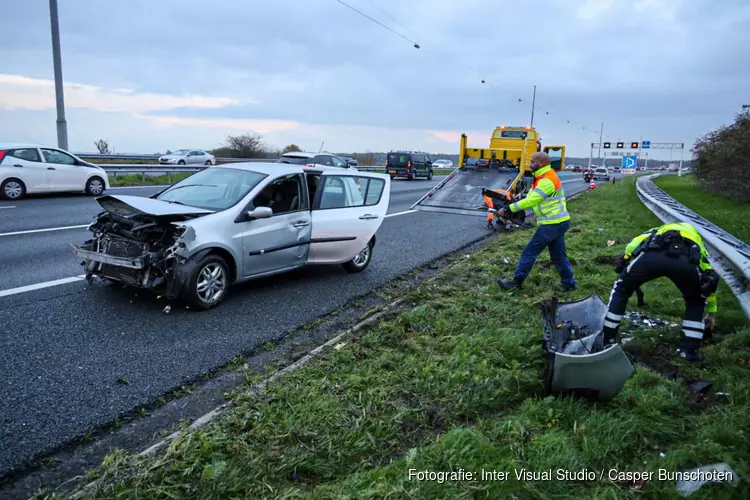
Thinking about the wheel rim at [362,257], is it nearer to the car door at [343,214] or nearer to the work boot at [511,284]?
the car door at [343,214]

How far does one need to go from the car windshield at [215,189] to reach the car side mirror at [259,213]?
9.9 inches

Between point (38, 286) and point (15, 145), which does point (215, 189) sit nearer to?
point (38, 286)

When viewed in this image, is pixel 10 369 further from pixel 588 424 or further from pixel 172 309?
pixel 588 424

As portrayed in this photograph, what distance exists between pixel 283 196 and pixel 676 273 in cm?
440

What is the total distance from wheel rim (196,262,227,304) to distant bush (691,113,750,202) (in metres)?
19.5

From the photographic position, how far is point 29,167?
14.1 meters

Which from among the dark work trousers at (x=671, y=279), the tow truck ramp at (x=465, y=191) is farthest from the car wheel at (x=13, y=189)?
the dark work trousers at (x=671, y=279)

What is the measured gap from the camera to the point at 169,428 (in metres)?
3.42

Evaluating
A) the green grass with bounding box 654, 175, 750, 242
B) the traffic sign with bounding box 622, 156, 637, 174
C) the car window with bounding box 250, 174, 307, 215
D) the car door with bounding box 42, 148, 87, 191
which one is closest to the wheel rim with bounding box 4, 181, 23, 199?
the car door with bounding box 42, 148, 87, 191

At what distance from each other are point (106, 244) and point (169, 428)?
297 centimetres

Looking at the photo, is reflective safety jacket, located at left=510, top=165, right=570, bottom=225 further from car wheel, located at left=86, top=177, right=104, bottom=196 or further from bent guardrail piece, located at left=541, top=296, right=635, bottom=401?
car wheel, located at left=86, top=177, right=104, bottom=196

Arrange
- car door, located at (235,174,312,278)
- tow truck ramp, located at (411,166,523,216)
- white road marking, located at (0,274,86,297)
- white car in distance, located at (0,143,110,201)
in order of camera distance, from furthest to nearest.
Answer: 1. tow truck ramp, located at (411,166,523,216)
2. white car in distance, located at (0,143,110,201)
3. car door, located at (235,174,312,278)
4. white road marking, located at (0,274,86,297)

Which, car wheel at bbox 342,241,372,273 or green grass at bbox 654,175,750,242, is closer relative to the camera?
car wheel at bbox 342,241,372,273

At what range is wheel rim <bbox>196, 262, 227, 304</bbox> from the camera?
5520mm
